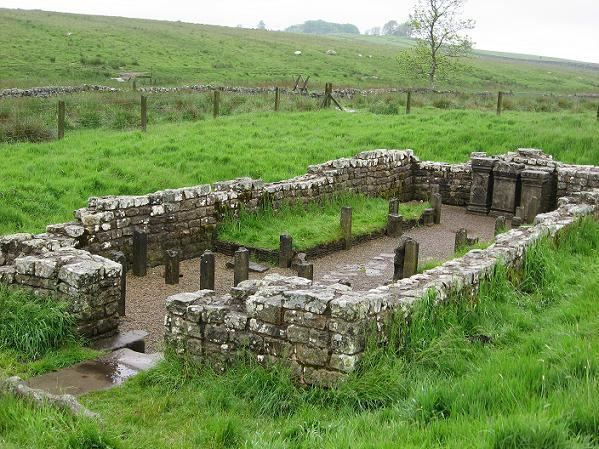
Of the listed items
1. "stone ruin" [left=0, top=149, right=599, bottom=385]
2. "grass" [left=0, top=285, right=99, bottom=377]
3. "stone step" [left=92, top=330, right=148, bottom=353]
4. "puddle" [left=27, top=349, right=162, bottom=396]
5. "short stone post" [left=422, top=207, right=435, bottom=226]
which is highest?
"stone ruin" [left=0, top=149, right=599, bottom=385]

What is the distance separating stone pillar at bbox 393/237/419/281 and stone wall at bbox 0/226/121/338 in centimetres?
498

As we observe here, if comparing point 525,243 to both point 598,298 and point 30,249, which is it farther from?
point 30,249

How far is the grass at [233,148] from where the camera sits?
1509cm

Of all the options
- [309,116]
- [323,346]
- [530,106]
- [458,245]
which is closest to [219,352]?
[323,346]

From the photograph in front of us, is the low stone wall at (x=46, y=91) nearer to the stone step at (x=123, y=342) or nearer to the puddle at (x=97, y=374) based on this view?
the stone step at (x=123, y=342)

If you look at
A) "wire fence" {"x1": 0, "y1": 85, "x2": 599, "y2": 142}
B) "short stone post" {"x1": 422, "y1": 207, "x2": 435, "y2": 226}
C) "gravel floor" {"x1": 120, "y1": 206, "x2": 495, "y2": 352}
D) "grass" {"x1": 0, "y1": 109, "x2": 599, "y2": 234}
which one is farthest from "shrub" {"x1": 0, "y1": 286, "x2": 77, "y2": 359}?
"wire fence" {"x1": 0, "y1": 85, "x2": 599, "y2": 142}

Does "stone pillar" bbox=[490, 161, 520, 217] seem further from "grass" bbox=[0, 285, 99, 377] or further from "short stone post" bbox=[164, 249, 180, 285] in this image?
"grass" bbox=[0, 285, 99, 377]

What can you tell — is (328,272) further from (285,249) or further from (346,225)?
(346,225)

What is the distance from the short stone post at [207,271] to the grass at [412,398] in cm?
367

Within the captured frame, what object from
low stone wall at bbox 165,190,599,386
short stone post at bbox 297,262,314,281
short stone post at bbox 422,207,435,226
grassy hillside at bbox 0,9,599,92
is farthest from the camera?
grassy hillside at bbox 0,9,599,92

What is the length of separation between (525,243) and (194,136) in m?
12.1

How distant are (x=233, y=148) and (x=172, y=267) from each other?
798cm

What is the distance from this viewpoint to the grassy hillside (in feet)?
138

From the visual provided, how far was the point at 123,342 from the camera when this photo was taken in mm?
9281
